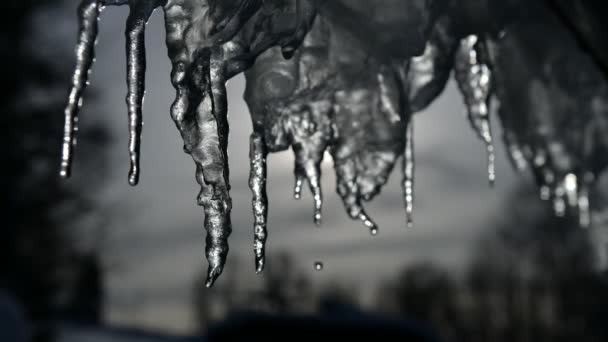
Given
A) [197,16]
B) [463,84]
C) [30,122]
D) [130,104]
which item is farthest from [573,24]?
[30,122]

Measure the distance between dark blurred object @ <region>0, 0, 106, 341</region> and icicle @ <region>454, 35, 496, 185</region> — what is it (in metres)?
16.5

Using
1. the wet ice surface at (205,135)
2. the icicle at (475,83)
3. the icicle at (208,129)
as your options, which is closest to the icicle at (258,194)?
the wet ice surface at (205,135)

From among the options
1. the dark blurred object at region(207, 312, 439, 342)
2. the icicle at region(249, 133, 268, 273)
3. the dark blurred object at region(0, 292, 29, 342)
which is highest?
the icicle at region(249, 133, 268, 273)

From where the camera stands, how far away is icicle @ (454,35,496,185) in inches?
79.4

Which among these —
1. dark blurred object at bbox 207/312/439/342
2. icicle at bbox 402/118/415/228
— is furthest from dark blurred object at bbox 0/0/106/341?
icicle at bbox 402/118/415/228

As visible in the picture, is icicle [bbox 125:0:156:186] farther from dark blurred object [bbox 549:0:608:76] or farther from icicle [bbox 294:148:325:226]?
dark blurred object [bbox 549:0:608:76]

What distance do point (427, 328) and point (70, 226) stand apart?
1012 cm

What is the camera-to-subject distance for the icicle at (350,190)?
6.30 ft

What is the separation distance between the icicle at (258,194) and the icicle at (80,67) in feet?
1.40

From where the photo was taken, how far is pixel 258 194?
62.1 inches

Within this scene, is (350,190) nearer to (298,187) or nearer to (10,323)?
(298,187)

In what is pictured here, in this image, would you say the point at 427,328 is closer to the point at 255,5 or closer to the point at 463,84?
the point at 463,84

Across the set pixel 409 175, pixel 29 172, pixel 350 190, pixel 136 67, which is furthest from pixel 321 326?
pixel 136 67

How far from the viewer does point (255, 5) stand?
4.36 feet
